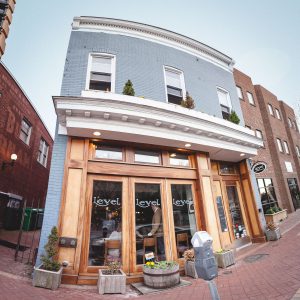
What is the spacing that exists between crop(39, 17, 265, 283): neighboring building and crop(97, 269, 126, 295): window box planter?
2.01 ft

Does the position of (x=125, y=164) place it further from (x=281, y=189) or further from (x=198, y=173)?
(x=281, y=189)

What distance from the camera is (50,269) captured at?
5090mm

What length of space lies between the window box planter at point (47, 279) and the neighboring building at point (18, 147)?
7.67 m

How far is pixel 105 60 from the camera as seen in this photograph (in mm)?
8305

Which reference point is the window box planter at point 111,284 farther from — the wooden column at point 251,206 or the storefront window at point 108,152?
the wooden column at point 251,206

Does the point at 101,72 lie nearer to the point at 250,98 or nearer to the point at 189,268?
the point at 189,268

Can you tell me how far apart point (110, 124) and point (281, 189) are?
50.7ft

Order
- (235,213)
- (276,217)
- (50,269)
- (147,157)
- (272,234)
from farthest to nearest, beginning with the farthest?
(276,217), (235,213), (272,234), (147,157), (50,269)

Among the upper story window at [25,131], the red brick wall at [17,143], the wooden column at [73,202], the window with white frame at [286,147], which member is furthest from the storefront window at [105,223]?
the window with white frame at [286,147]

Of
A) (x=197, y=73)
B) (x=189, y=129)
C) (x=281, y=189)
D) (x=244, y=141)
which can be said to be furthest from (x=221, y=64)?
(x=281, y=189)

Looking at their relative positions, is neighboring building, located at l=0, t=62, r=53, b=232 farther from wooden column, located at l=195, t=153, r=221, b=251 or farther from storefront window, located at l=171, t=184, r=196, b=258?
wooden column, located at l=195, t=153, r=221, b=251

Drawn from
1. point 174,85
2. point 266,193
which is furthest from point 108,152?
point 266,193

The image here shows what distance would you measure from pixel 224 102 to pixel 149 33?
5.05 metres

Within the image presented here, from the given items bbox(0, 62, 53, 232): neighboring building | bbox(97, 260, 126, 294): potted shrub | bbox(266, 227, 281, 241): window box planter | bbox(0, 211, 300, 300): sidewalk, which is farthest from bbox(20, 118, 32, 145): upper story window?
bbox(266, 227, 281, 241): window box planter
